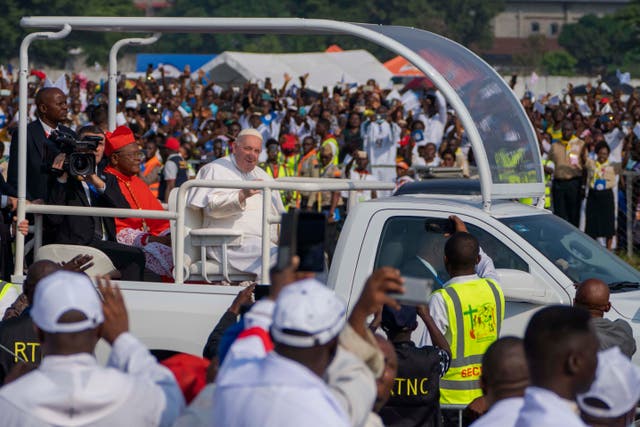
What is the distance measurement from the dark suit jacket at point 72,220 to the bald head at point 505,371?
372 centimetres

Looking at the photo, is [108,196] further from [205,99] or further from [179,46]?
[179,46]

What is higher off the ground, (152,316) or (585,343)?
(585,343)

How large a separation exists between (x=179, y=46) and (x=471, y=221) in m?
91.3

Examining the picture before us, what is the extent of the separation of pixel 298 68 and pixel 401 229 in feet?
107

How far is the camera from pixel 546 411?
11.7ft

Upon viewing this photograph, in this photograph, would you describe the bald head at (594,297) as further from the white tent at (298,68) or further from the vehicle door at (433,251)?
the white tent at (298,68)

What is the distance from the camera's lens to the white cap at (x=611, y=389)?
4102mm

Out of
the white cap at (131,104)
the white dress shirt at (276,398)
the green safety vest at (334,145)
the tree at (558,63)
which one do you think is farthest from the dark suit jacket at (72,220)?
the tree at (558,63)

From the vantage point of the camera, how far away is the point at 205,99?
2872 centimetres

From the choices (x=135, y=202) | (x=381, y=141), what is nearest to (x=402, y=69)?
(x=381, y=141)

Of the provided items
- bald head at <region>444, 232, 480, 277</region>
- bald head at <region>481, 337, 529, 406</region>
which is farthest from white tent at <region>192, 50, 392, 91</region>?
bald head at <region>481, 337, 529, 406</region>

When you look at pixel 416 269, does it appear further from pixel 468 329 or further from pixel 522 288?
pixel 468 329

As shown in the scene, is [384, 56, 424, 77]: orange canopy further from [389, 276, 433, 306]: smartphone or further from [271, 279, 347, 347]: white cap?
[271, 279, 347, 347]: white cap

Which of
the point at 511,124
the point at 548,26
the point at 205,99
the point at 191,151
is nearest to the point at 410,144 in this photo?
the point at 191,151
